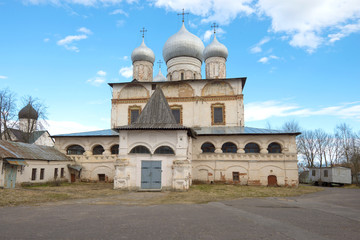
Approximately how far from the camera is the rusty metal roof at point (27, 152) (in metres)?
15.6

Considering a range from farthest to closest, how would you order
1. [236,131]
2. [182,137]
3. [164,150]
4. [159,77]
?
[159,77] < [236,131] < [164,150] < [182,137]

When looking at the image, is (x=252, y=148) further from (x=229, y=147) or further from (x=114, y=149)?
(x=114, y=149)

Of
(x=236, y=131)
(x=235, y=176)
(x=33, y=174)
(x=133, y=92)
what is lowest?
(x=235, y=176)

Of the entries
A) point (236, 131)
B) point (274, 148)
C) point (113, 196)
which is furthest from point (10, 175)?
point (274, 148)

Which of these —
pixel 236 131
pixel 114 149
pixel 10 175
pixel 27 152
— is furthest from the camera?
pixel 114 149

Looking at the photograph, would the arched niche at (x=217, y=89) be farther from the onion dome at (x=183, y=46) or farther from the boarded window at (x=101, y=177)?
the boarded window at (x=101, y=177)

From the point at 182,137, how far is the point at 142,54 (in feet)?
49.0

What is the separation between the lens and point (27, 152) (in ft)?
57.5

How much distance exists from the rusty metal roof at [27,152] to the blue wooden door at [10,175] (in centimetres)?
61

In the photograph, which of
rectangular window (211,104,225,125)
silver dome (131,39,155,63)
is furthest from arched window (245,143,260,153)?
silver dome (131,39,155,63)

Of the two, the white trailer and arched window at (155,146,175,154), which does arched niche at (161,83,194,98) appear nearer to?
arched window at (155,146,175,154)

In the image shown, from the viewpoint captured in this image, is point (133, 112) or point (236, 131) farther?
point (133, 112)

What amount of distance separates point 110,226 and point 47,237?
1402mm

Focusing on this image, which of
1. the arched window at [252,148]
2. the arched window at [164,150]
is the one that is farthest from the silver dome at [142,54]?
the arched window at [164,150]
